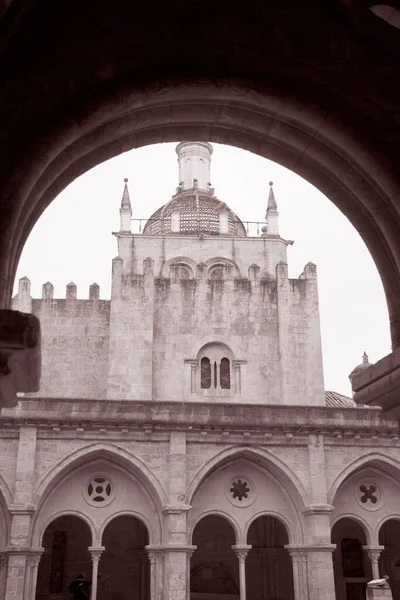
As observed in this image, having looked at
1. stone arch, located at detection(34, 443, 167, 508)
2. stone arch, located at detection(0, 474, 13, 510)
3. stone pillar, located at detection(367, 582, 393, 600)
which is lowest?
Answer: stone pillar, located at detection(367, 582, 393, 600)

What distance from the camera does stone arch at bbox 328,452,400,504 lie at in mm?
15195

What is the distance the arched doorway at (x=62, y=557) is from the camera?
1789 centimetres

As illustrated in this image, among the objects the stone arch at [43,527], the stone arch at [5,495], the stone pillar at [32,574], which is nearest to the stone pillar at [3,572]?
the stone pillar at [32,574]

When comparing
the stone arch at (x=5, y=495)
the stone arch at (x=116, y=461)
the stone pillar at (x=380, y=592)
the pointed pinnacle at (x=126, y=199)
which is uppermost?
the pointed pinnacle at (x=126, y=199)

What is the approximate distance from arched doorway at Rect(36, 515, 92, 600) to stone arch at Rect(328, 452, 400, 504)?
6883 millimetres

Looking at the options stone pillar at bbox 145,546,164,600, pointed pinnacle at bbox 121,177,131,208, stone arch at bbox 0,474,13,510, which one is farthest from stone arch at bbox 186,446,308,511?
pointed pinnacle at bbox 121,177,131,208

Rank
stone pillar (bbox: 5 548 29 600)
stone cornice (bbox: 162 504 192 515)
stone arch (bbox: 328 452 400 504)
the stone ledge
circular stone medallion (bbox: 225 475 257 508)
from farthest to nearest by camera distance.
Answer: circular stone medallion (bbox: 225 475 257 508)
stone arch (bbox: 328 452 400 504)
the stone ledge
stone cornice (bbox: 162 504 192 515)
stone pillar (bbox: 5 548 29 600)

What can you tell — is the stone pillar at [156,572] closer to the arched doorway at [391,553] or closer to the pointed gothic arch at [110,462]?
the pointed gothic arch at [110,462]

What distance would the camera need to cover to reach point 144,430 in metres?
15.1

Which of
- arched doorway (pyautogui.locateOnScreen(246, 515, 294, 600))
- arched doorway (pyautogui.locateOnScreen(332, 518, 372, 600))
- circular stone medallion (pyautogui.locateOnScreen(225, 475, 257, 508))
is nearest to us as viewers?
circular stone medallion (pyautogui.locateOnScreen(225, 475, 257, 508))

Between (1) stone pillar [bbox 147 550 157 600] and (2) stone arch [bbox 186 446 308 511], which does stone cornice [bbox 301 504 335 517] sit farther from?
(1) stone pillar [bbox 147 550 157 600]

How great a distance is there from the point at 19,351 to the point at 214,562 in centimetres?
1674

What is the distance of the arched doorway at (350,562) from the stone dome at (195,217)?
1602cm

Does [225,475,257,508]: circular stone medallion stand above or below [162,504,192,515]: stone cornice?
above
